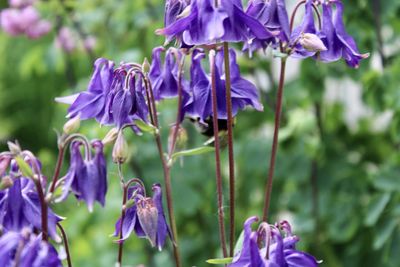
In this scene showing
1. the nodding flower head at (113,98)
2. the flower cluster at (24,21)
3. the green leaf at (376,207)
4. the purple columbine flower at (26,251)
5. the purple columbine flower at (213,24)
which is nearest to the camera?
the purple columbine flower at (26,251)

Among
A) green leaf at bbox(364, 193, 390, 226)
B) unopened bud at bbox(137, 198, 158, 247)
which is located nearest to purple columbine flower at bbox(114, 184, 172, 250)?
unopened bud at bbox(137, 198, 158, 247)

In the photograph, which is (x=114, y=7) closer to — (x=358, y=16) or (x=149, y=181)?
(x=149, y=181)

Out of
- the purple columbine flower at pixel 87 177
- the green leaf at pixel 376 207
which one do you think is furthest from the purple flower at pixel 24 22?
the purple columbine flower at pixel 87 177

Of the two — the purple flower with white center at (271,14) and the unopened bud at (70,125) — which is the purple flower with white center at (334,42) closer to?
the purple flower with white center at (271,14)

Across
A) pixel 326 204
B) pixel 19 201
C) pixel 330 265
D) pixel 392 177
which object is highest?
pixel 19 201

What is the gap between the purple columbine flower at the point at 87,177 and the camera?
135 centimetres

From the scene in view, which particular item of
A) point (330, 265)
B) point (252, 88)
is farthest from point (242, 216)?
point (252, 88)

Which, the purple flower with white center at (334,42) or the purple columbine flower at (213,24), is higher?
the purple columbine flower at (213,24)

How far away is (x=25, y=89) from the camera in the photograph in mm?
5895

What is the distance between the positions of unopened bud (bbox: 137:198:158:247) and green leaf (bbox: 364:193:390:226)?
1057mm

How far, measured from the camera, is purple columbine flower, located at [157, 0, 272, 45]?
123 cm

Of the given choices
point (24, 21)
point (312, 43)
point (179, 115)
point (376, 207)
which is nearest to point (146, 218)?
point (179, 115)

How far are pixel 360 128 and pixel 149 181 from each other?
84 centimetres

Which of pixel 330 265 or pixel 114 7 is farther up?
pixel 114 7
